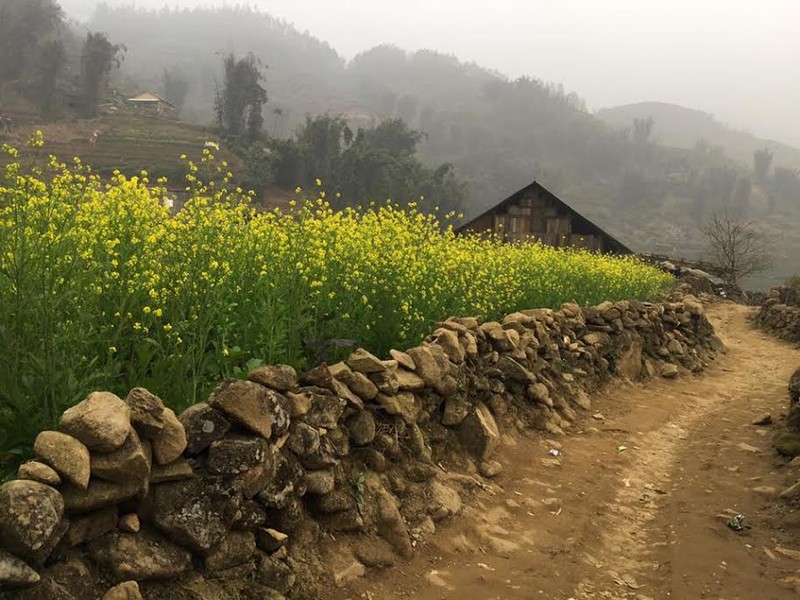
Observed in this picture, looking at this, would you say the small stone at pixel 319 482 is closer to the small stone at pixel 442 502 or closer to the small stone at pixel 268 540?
the small stone at pixel 268 540

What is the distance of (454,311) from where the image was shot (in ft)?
26.1

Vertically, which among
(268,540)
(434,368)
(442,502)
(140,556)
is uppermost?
(434,368)

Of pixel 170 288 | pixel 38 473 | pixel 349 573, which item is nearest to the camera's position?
pixel 38 473

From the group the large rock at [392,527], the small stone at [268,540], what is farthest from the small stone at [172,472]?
the large rock at [392,527]

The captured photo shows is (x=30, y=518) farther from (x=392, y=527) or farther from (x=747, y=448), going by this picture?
(x=747, y=448)

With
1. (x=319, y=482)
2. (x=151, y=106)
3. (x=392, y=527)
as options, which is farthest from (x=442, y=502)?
(x=151, y=106)

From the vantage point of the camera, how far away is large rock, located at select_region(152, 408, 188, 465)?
332cm

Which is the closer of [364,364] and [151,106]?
[364,364]

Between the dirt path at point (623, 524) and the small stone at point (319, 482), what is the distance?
0.64 m

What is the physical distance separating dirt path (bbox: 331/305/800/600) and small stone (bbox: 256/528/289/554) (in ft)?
1.84

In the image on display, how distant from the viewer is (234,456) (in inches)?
142

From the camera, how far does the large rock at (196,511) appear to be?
3.29 meters

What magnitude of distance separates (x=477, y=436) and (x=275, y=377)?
283 cm

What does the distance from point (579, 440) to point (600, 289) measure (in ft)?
22.4
